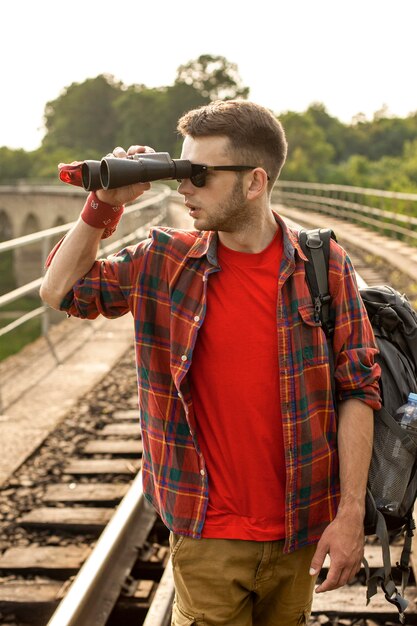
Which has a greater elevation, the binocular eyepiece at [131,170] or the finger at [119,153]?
the finger at [119,153]

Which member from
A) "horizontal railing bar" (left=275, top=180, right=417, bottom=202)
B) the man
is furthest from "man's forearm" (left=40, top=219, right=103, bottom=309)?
"horizontal railing bar" (left=275, top=180, right=417, bottom=202)

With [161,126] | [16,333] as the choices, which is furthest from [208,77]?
[16,333]

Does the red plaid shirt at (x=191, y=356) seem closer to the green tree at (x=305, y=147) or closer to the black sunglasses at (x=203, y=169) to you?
the black sunglasses at (x=203, y=169)

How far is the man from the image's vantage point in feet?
7.03

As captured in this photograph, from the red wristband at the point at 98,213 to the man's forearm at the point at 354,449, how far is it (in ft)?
2.40

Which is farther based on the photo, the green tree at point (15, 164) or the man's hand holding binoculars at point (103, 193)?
the green tree at point (15, 164)

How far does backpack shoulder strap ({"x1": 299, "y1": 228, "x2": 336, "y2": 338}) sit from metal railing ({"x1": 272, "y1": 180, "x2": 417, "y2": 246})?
38.3 ft

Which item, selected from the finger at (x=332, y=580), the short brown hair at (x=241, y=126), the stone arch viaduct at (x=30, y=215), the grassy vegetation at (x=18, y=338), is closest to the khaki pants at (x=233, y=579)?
the finger at (x=332, y=580)

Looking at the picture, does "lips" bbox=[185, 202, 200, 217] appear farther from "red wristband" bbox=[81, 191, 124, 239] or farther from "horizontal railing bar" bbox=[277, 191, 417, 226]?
"horizontal railing bar" bbox=[277, 191, 417, 226]

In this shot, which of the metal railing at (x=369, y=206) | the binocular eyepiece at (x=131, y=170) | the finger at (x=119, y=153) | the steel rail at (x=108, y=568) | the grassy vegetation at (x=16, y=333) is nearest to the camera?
the binocular eyepiece at (x=131, y=170)

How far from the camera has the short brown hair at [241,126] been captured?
6.86ft

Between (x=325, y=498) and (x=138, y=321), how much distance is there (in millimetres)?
650

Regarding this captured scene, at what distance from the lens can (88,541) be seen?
428 centimetres

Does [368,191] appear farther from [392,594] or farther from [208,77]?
[208,77]
